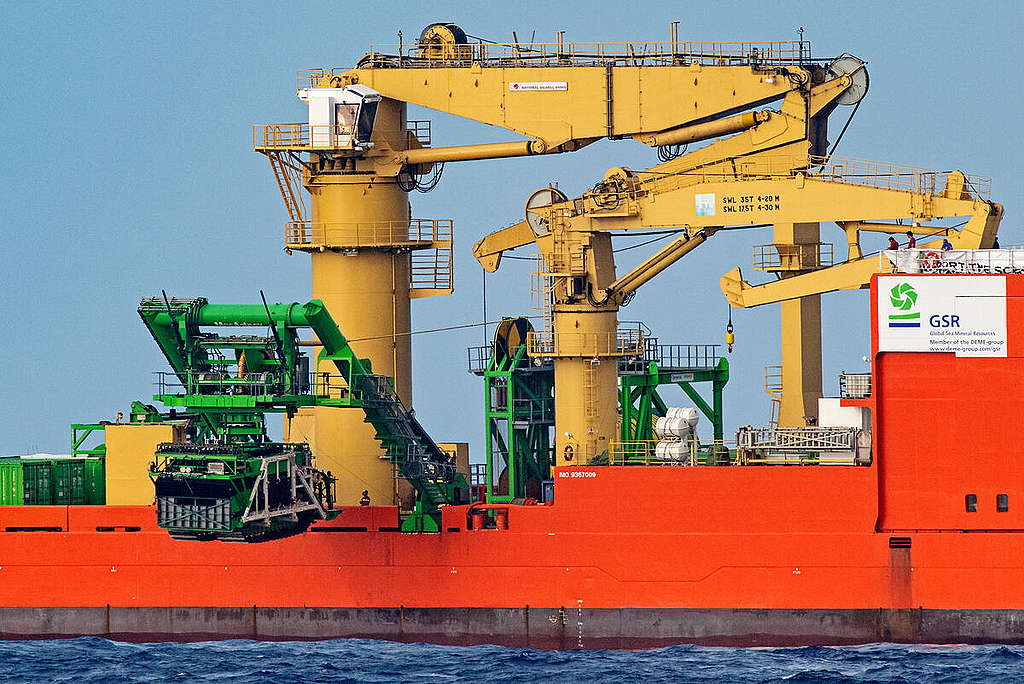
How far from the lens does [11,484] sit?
38.9m

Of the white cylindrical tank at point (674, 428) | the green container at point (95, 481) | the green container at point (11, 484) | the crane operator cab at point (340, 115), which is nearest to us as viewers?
the white cylindrical tank at point (674, 428)

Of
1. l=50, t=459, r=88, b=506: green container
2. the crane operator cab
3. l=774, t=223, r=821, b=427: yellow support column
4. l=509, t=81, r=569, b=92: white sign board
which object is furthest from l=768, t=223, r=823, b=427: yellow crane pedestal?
l=50, t=459, r=88, b=506: green container

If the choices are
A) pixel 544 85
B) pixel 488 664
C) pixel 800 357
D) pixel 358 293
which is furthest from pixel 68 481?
pixel 800 357

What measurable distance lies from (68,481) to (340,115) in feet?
A: 30.9

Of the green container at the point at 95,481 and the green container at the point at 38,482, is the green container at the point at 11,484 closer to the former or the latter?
the green container at the point at 38,482

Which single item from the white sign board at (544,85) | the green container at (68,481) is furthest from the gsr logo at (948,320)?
the green container at (68,481)

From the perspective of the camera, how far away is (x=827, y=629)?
3534cm

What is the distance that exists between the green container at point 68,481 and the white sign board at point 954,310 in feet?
55.1

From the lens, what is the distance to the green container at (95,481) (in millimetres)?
39562

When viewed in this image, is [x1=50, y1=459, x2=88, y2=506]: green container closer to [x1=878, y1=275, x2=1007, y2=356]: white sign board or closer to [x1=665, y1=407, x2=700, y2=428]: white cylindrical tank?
[x1=665, y1=407, x2=700, y2=428]: white cylindrical tank

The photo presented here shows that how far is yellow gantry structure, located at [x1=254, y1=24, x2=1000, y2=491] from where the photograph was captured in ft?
122

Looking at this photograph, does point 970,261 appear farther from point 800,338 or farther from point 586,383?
point 586,383

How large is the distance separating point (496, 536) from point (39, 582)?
937cm

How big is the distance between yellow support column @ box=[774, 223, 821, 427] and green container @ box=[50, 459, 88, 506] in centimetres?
1463
